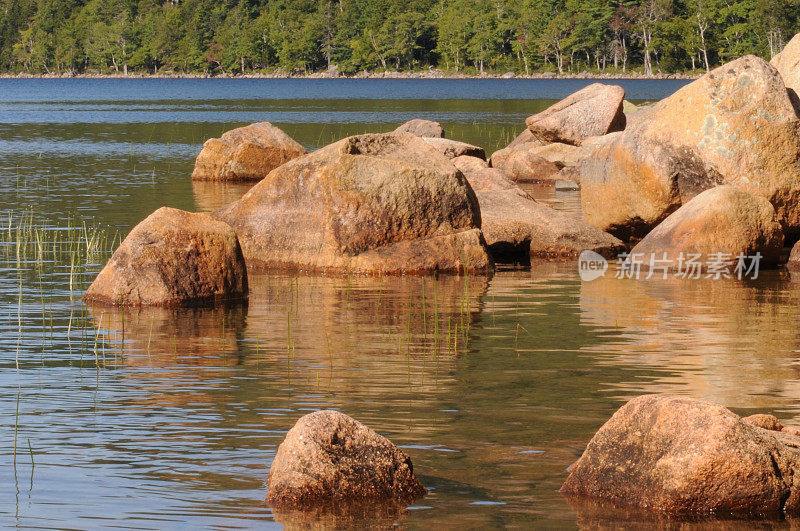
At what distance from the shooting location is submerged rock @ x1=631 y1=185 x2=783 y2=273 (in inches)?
703

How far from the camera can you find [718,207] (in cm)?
1781

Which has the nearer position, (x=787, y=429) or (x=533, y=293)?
(x=787, y=429)

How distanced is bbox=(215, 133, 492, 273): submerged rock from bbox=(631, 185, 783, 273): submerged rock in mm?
2917

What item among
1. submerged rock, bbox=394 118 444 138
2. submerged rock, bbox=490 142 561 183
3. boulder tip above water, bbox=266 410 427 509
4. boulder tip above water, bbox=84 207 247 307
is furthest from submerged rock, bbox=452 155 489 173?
boulder tip above water, bbox=266 410 427 509

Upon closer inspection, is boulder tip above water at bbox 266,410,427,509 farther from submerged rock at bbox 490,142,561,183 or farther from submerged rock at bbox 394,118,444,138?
submerged rock at bbox 394,118,444,138

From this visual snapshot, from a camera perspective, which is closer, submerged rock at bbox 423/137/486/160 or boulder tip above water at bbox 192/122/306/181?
submerged rock at bbox 423/137/486/160

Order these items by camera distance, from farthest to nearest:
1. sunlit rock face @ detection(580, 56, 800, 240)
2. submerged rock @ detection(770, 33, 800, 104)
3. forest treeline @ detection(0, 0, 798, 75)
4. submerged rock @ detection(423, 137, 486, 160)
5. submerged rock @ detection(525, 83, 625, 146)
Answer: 1. forest treeline @ detection(0, 0, 798, 75)
2. submerged rock @ detection(525, 83, 625, 146)
3. submerged rock @ detection(423, 137, 486, 160)
4. submerged rock @ detection(770, 33, 800, 104)
5. sunlit rock face @ detection(580, 56, 800, 240)

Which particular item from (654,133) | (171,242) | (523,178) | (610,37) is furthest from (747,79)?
Result: (610,37)

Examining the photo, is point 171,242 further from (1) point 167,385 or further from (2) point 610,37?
(2) point 610,37

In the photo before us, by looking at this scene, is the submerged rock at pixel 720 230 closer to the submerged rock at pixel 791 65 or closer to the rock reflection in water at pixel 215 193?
the submerged rock at pixel 791 65

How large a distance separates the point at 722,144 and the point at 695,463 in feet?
42.5

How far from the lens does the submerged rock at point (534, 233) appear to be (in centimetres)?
2027

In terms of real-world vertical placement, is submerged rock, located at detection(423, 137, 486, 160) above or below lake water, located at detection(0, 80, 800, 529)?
above

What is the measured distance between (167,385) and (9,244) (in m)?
11.5
